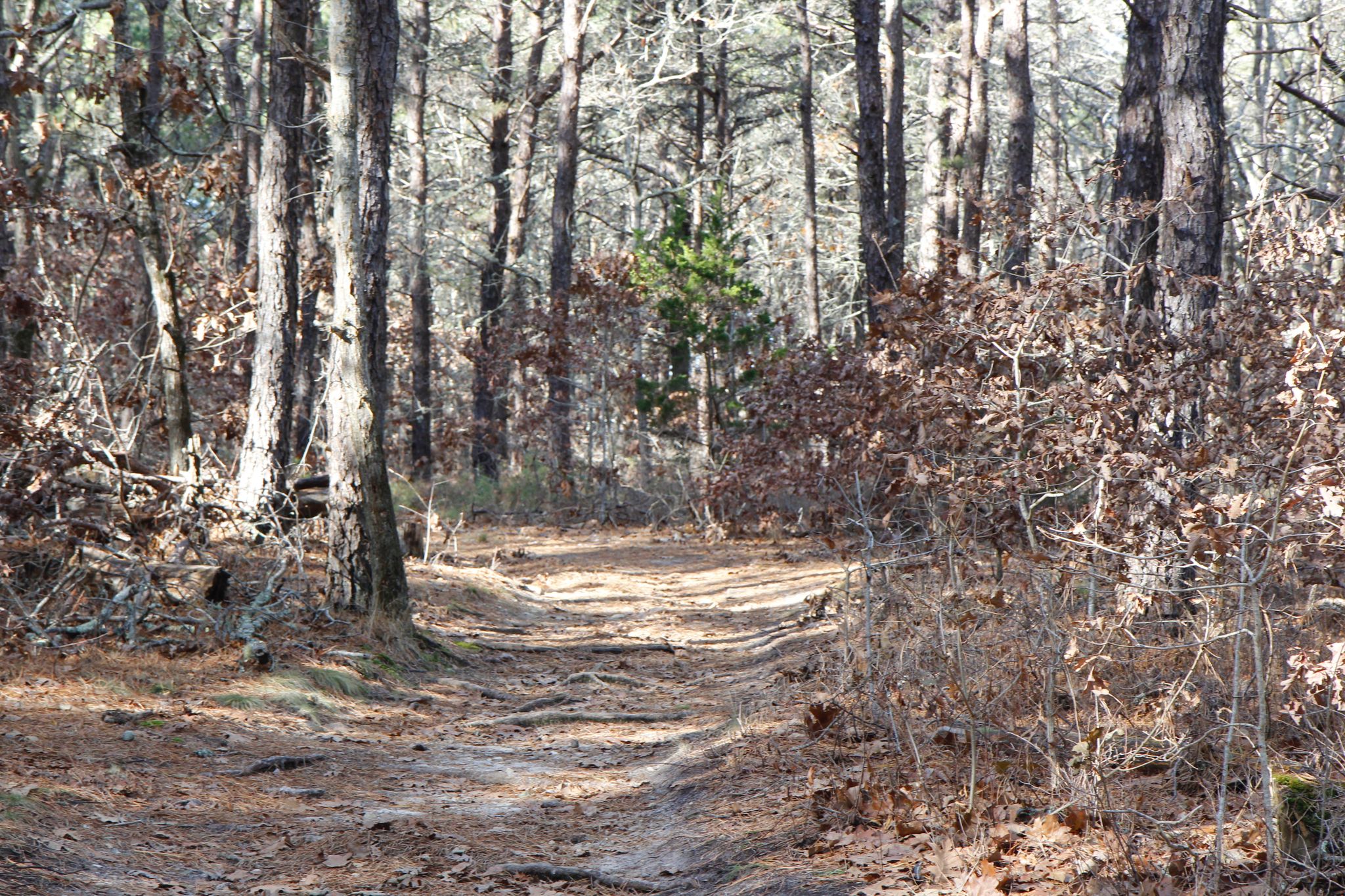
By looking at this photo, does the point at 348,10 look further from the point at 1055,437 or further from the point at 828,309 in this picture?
the point at 828,309

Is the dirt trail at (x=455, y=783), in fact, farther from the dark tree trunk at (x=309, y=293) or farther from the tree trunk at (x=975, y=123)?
the tree trunk at (x=975, y=123)

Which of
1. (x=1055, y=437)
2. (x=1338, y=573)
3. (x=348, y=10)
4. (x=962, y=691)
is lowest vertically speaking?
(x=962, y=691)

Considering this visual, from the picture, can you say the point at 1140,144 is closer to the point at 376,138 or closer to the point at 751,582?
the point at 376,138

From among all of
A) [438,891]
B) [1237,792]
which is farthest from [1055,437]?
Result: [438,891]

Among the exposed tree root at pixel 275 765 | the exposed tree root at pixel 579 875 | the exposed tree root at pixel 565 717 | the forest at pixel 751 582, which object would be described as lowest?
the exposed tree root at pixel 579 875

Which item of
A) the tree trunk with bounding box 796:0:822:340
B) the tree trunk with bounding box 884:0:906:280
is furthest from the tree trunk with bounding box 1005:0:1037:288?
the tree trunk with bounding box 796:0:822:340

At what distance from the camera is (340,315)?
8898 millimetres

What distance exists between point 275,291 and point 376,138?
2500 mm

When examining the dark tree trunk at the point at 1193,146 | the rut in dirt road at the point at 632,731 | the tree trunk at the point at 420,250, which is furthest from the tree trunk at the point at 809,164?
the dark tree trunk at the point at 1193,146

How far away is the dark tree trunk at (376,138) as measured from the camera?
9.61 m

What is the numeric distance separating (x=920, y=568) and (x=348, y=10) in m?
6.10

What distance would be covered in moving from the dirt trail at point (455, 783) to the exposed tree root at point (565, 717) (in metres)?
0.03

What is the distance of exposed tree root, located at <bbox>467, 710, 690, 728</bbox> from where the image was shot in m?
7.93

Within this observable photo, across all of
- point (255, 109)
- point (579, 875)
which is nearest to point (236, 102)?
point (255, 109)
